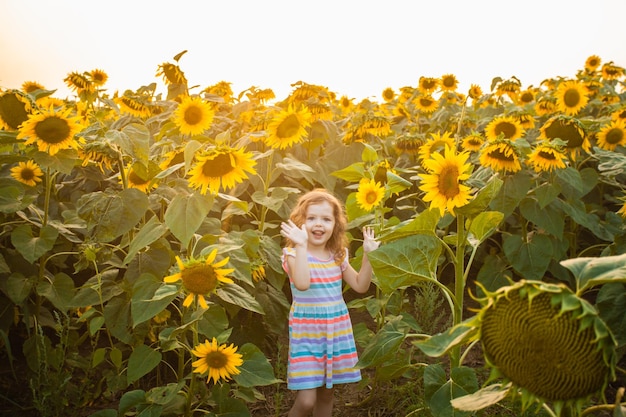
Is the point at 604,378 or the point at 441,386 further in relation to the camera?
the point at 441,386

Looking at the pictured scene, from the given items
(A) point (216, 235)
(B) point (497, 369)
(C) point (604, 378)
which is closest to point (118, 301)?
(A) point (216, 235)

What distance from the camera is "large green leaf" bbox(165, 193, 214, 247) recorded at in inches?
76.2

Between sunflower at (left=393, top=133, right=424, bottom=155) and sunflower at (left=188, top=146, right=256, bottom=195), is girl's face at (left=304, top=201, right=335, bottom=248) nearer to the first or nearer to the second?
sunflower at (left=188, top=146, right=256, bottom=195)

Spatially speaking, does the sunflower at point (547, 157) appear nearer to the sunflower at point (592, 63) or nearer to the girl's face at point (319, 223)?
the girl's face at point (319, 223)

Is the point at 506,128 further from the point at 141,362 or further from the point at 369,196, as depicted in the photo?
the point at 141,362

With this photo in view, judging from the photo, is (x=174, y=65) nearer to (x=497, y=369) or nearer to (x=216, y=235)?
(x=216, y=235)

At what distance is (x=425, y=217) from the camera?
1.71m

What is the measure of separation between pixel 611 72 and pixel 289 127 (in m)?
6.16

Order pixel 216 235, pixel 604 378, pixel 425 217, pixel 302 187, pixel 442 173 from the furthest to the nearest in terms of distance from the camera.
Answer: pixel 302 187 → pixel 216 235 → pixel 442 173 → pixel 425 217 → pixel 604 378

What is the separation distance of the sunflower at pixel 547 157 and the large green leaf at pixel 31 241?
2552 mm

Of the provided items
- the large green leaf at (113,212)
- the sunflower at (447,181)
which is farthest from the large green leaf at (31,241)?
the sunflower at (447,181)

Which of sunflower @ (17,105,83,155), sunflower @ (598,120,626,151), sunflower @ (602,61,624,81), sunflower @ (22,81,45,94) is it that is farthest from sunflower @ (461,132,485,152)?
sunflower @ (602,61,624,81)

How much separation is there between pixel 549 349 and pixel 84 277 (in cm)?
294

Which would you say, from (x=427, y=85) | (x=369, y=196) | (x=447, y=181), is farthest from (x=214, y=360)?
(x=427, y=85)
